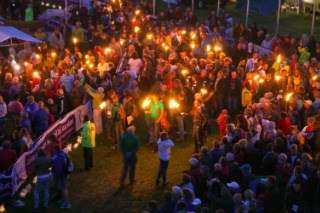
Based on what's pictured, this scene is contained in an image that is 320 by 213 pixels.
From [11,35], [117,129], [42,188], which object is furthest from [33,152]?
[11,35]

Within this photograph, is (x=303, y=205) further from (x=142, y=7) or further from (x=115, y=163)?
(x=142, y=7)

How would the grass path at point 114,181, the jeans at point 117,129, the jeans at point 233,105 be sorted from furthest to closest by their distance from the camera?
the jeans at point 233,105 < the jeans at point 117,129 < the grass path at point 114,181

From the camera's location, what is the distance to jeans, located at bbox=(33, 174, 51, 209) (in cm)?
1438

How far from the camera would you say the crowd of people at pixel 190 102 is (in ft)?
44.8

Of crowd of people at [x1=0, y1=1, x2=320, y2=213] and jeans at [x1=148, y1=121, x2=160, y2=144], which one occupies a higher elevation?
crowd of people at [x1=0, y1=1, x2=320, y2=213]

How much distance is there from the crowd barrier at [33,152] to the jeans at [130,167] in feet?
5.95

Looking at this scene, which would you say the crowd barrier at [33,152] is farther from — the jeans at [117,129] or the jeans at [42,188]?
the jeans at [117,129]

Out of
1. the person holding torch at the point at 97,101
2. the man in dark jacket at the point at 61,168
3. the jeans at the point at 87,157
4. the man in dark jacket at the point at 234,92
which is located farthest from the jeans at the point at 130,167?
the man in dark jacket at the point at 234,92

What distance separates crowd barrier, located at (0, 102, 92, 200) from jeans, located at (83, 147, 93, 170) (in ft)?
3.35

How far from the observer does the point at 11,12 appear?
32.4 meters

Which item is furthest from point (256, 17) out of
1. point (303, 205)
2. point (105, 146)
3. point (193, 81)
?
point (303, 205)

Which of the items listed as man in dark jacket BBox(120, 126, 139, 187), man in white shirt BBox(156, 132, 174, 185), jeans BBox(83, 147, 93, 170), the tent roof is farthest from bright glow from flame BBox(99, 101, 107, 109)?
the tent roof

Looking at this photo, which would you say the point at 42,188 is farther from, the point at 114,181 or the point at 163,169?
the point at 163,169

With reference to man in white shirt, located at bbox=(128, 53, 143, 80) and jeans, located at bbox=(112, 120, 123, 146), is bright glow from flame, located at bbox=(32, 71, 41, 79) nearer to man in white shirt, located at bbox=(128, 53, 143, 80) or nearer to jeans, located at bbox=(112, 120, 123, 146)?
man in white shirt, located at bbox=(128, 53, 143, 80)
